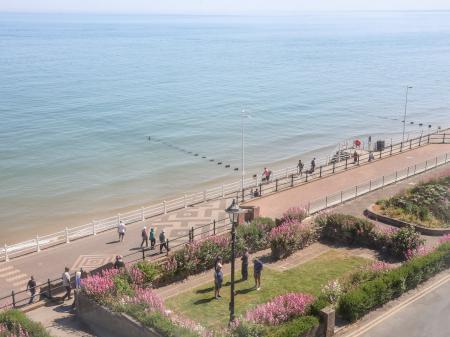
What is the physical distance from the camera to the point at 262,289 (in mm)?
17812

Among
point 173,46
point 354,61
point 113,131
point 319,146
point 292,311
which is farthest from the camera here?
point 173,46

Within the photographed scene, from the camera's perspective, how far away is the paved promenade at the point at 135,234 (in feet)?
71.8

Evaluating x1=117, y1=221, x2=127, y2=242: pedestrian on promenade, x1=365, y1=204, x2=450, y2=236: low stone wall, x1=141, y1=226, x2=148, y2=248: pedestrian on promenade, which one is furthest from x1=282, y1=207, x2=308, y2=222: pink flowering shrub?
x1=117, y1=221, x2=127, y2=242: pedestrian on promenade

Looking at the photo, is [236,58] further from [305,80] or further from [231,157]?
[231,157]

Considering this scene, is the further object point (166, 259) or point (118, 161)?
point (118, 161)

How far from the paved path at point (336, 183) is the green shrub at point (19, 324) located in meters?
14.9

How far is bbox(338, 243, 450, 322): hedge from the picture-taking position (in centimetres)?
1483

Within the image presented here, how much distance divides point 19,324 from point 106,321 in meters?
2.42

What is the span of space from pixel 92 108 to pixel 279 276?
5888 centimetres

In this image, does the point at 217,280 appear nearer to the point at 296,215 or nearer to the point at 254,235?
the point at 254,235

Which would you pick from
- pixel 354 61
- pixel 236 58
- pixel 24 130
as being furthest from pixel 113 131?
pixel 354 61

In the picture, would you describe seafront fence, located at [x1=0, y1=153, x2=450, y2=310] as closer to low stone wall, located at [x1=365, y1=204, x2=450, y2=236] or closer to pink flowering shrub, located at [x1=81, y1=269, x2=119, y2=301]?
pink flowering shrub, located at [x1=81, y1=269, x2=119, y2=301]

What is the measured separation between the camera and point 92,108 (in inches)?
2874

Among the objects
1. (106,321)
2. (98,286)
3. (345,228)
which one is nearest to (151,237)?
(98,286)
